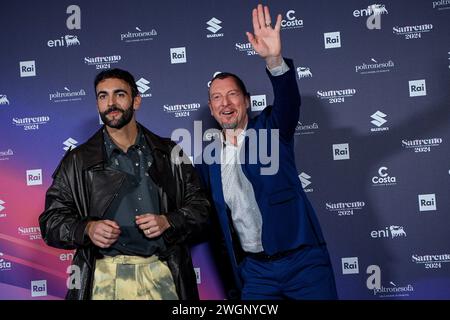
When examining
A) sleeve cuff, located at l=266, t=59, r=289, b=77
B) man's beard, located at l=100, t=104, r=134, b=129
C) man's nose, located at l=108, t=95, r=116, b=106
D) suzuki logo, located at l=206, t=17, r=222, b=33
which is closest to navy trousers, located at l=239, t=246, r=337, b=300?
sleeve cuff, located at l=266, t=59, r=289, b=77

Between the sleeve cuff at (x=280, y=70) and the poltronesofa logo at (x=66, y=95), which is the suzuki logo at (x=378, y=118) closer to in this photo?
the sleeve cuff at (x=280, y=70)

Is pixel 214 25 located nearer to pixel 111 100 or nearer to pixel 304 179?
pixel 304 179

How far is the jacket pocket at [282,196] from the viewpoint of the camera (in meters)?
3.46

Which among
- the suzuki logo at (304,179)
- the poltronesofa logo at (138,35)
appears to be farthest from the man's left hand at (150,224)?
the poltronesofa logo at (138,35)

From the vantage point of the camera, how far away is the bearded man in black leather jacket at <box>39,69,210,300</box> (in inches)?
129

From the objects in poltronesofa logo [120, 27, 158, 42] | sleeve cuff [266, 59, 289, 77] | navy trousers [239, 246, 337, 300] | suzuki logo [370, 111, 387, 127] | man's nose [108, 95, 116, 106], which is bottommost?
navy trousers [239, 246, 337, 300]

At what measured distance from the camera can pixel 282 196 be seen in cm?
348

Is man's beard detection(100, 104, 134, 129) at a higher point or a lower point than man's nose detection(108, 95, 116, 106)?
lower

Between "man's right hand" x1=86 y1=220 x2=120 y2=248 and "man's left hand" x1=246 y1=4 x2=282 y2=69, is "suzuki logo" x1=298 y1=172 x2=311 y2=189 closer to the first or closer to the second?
"man's left hand" x1=246 y1=4 x2=282 y2=69

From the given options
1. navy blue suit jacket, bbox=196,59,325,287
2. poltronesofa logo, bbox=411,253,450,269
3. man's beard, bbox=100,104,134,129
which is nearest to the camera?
navy blue suit jacket, bbox=196,59,325,287

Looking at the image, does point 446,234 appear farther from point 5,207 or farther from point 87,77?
point 5,207

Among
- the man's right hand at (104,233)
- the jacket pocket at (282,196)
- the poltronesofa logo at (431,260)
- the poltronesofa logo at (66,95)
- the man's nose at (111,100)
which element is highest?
the poltronesofa logo at (66,95)

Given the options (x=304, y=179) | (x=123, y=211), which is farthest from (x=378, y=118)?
(x=123, y=211)
